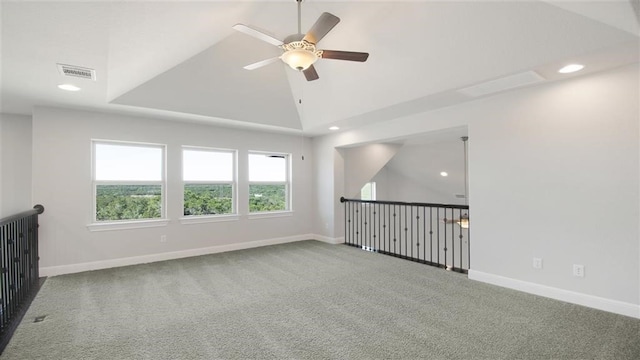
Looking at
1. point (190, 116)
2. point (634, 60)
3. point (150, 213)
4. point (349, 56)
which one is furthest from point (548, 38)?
point (150, 213)

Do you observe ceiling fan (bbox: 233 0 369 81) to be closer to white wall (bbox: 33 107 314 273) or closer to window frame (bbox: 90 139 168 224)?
white wall (bbox: 33 107 314 273)

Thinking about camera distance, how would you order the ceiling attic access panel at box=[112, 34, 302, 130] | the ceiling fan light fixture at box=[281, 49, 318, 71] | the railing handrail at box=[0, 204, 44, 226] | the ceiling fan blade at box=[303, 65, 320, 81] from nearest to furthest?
1. the ceiling fan light fixture at box=[281, 49, 318, 71]
2. the railing handrail at box=[0, 204, 44, 226]
3. the ceiling fan blade at box=[303, 65, 320, 81]
4. the ceiling attic access panel at box=[112, 34, 302, 130]

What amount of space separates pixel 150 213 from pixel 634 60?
650cm

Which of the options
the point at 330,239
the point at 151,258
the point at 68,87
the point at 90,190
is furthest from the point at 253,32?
the point at 330,239

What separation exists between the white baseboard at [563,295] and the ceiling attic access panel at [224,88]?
13.1ft

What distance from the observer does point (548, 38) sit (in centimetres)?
259

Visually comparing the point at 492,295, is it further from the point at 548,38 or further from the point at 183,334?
the point at 183,334

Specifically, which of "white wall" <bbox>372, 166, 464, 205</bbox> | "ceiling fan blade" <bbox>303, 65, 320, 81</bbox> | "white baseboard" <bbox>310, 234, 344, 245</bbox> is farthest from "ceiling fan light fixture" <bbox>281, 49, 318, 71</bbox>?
"white wall" <bbox>372, 166, 464, 205</bbox>

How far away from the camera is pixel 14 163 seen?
187 inches

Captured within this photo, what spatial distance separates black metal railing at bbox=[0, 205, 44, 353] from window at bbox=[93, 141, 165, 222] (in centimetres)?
84

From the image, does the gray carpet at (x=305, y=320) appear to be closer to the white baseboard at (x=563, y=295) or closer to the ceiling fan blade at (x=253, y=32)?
the white baseboard at (x=563, y=295)

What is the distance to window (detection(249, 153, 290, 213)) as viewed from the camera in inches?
242

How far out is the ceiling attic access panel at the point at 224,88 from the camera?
3889 millimetres

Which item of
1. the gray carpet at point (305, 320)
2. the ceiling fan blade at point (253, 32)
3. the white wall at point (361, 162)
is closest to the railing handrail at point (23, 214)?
the gray carpet at point (305, 320)
